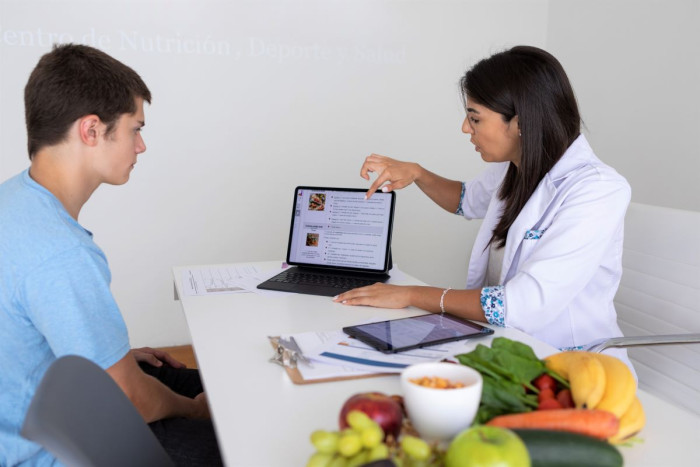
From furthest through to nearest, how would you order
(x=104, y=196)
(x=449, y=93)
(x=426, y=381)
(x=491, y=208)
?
(x=449, y=93) < (x=104, y=196) < (x=491, y=208) < (x=426, y=381)

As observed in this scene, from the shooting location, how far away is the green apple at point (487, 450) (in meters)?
0.58

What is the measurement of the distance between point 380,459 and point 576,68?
3.51 meters

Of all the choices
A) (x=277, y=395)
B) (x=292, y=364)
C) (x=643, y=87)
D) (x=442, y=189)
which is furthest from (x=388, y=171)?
(x=643, y=87)

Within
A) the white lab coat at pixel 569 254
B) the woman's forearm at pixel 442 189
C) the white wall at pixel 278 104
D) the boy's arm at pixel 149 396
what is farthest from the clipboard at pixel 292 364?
the white wall at pixel 278 104

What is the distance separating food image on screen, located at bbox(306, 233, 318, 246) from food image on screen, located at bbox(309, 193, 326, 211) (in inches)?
3.3

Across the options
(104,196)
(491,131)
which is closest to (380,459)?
(491,131)

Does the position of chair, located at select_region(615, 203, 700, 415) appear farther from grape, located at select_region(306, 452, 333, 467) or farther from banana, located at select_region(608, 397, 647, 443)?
grape, located at select_region(306, 452, 333, 467)

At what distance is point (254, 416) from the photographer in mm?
918

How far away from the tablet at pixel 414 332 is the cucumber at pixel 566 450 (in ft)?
1.60

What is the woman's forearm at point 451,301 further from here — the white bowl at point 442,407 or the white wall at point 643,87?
the white wall at point 643,87

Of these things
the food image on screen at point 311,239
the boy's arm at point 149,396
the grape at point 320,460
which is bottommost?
the boy's arm at point 149,396

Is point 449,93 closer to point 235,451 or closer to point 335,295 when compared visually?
point 335,295

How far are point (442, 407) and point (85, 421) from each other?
16.5 inches

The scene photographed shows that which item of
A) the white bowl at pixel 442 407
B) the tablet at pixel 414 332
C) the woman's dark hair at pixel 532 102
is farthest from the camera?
the woman's dark hair at pixel 532 102
